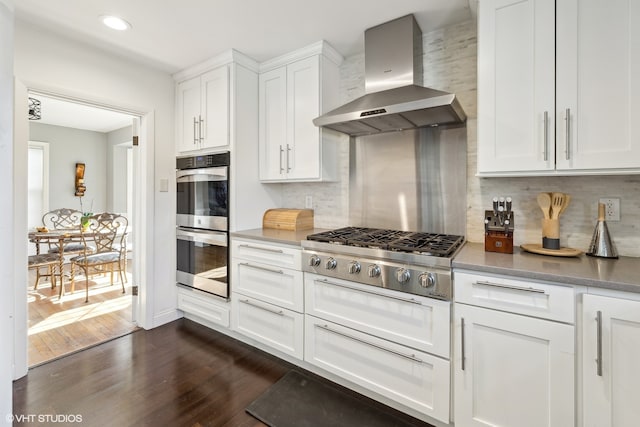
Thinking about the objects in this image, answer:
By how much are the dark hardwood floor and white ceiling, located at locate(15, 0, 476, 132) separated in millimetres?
2461

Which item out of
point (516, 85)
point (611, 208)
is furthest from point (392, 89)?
point (611, 208)

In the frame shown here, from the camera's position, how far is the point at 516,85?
1.55m

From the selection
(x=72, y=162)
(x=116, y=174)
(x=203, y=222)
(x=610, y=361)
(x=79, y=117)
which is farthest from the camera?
(x=116, y=174)

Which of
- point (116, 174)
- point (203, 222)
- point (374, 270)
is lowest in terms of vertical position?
point (374, 270)

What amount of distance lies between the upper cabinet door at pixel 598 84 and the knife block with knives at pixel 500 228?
1.13 ft

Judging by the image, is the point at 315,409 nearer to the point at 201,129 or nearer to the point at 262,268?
the point at 262,268

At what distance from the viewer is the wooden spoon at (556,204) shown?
1.67 m

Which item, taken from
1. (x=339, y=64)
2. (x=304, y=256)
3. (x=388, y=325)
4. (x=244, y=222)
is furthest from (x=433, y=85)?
(x=244, y=222)

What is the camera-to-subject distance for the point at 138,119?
277cm

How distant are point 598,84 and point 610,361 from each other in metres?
1.23

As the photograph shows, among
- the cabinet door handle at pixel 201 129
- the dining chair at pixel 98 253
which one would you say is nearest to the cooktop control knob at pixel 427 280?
the cabinet door handle at pixel 201 129

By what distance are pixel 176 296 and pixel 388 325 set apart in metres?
2.28

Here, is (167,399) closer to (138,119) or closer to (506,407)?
(506,407)

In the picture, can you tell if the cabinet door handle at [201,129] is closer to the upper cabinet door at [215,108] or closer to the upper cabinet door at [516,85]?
the upper cabinet door at [215,108]
